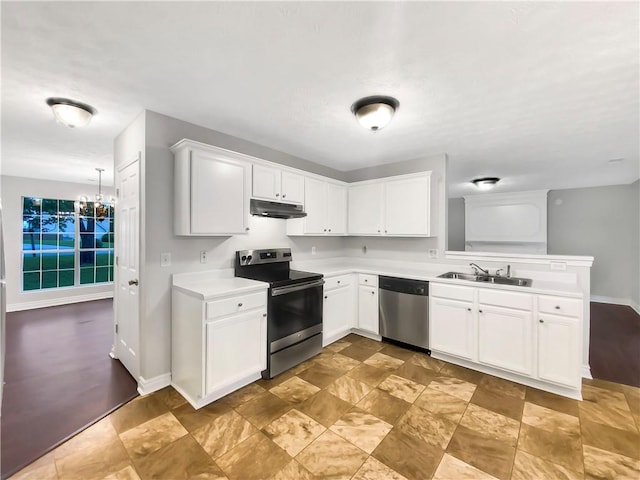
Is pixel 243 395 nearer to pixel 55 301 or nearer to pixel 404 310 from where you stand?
pixel 404 310

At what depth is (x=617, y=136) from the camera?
3008 millimetres

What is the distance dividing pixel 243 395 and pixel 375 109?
2.75 m

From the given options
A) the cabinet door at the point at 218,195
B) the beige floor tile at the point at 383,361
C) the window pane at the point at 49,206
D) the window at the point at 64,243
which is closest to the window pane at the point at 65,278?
the window at the point at 64,243

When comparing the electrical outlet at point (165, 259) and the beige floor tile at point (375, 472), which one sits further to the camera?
the electrical outlet at point (165, 259)

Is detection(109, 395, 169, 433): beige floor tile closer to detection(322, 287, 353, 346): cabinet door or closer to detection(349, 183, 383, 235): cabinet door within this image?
detection(322, 287, 353, 346): cabinet door

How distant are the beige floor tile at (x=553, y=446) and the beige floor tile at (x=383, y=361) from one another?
3.94 ft

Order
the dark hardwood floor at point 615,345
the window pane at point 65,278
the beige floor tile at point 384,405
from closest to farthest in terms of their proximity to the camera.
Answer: the beige floor tile at point 384,405 < the dark hardwood floor at point 615,345 < the window pane at point 65,278

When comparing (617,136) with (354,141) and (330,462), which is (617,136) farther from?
(330,462)

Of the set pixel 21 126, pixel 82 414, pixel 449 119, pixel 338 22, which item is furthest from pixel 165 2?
pixel 82 414

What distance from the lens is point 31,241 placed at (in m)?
5.36

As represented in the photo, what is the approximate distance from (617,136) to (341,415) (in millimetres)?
4098

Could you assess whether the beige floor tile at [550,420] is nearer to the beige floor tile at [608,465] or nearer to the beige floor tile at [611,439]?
the beige floor tile at [611,439]

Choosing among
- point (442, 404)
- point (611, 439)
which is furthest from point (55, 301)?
point (611, 439)

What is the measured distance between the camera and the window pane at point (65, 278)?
224 inches
